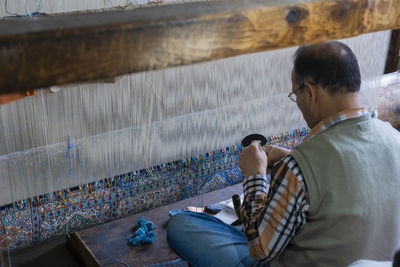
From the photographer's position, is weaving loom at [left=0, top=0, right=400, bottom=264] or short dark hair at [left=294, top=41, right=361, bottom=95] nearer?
short dark hair at [left=294, top=41, right=361, bottom=95]

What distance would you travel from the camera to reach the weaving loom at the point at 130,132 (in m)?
2.26

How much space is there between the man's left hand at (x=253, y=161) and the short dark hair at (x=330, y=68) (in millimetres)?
336

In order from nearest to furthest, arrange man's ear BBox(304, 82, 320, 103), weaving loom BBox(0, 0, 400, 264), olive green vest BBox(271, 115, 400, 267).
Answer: olive green vest BBox(271, 115, 400, 267) → man's ear BBox(304, 82, 320, 103) → weaving loom BBox(0, 0, 400, 264)

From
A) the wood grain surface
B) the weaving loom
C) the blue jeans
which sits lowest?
the wood grain surface

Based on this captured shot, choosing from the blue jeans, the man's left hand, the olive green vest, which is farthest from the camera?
Result: the blue jeans

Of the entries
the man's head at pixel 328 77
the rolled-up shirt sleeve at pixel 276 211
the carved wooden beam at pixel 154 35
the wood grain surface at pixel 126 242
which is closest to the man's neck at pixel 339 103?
the man's head at pixel 328 77

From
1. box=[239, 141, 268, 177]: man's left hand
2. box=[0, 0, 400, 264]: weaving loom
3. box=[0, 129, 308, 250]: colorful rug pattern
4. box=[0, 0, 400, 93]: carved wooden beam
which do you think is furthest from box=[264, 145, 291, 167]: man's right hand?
box=[0, 0, 400, 93]: carved wooden beam

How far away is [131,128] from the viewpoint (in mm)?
2484

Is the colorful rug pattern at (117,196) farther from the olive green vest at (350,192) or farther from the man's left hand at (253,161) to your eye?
the olive green vest at (350,192)

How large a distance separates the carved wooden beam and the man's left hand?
0.80 meters

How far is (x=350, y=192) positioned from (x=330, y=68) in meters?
0.40

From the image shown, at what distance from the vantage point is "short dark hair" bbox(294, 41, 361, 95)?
5.12ft

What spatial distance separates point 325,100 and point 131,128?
1.18 meters

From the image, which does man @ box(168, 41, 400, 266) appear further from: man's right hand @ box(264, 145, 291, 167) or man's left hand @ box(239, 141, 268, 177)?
man's right hand @ box(264, 145, 291, 167)
